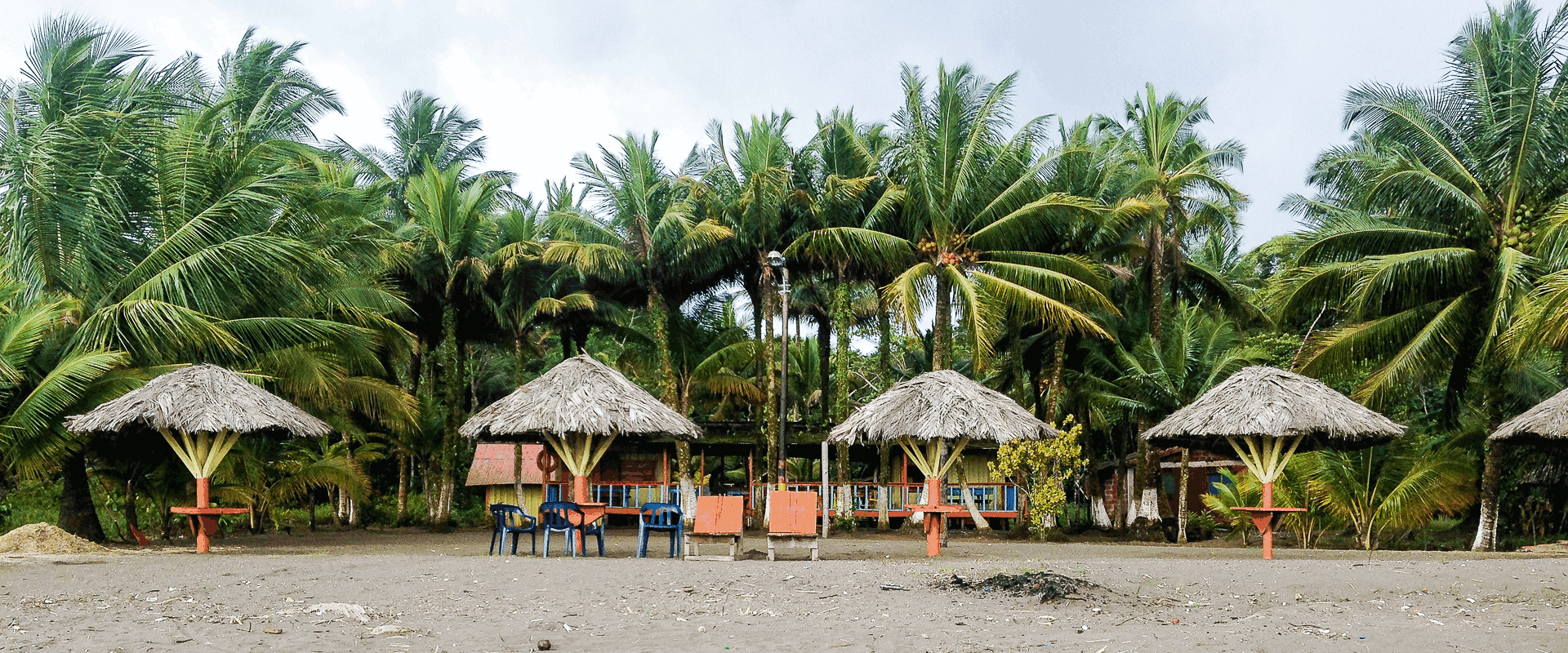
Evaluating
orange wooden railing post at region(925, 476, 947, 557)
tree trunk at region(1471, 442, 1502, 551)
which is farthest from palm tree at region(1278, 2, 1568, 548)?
orange wooden railing post at region(925, 476, 947, 557)

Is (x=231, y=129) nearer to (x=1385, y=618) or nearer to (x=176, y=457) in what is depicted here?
(x=176, y=457)

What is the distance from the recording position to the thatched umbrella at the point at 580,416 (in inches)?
563

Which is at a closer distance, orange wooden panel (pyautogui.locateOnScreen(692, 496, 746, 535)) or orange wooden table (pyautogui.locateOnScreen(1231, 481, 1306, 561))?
orange wooden panel (pyautogui.locateOnScreen(692, 496, 746, 535))

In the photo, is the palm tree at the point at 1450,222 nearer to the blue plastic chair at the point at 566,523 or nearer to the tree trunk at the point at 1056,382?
the tree trunk at the point at 1056,382

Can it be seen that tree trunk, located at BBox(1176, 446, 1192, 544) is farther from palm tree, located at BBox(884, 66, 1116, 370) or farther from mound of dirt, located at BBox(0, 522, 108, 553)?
mound of dirt, located at BBox(0, 522, 108, 553)

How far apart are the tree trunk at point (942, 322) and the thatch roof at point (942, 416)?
5.44 meters

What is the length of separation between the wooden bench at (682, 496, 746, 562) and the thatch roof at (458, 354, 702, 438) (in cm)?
173

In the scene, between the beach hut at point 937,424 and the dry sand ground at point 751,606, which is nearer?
the dry sand ground at point 751,606

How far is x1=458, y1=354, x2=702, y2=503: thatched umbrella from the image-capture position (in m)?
14.3

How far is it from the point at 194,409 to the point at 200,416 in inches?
6.1

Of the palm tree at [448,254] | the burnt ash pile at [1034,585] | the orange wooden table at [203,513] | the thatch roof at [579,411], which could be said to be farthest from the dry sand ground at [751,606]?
the palm tree at [448,254]

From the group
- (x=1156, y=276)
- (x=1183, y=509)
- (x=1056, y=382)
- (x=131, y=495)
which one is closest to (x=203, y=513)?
(x=131, y=495)

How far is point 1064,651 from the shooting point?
7176 mm

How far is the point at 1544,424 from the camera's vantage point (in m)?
15.0
